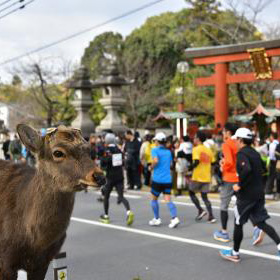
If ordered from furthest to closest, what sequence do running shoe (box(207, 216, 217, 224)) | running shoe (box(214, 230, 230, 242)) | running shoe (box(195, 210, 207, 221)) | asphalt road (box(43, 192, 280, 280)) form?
running shoe (box(195, 210, 207, 221))
running shoe (box(207, 216, 217, 224))
running shoe (box(214, 230, 230, 242))
asphalt road (box(43, 192, 280, 280))

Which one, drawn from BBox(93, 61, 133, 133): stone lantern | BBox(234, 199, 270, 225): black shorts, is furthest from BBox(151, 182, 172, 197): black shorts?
BBox(93, 61, 133, 133): stone lantern

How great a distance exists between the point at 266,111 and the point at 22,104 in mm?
23614

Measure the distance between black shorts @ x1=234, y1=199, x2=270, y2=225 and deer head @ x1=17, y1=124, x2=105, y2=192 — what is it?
3.30 meters

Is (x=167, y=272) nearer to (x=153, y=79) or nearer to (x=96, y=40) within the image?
(x=153, y=79)

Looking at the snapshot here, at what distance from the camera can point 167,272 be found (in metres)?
5.88

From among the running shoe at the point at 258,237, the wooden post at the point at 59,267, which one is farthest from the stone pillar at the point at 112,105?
the wooden post at the point at 59,267

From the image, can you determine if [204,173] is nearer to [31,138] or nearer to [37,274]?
[37,274]

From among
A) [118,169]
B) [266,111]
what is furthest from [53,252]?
[266,111]

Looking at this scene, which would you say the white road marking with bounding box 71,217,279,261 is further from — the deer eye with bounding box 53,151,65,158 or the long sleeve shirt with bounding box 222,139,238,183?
the deer eye with bounding box 53,151,65,158

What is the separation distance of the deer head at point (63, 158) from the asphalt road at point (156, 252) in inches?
105

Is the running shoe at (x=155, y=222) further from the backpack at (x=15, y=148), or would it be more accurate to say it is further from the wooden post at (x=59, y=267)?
the backpack at (x=15, y=148)

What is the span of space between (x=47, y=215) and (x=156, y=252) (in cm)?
367

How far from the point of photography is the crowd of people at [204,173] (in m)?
6.12

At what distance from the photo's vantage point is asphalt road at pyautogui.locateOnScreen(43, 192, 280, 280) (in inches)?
230
